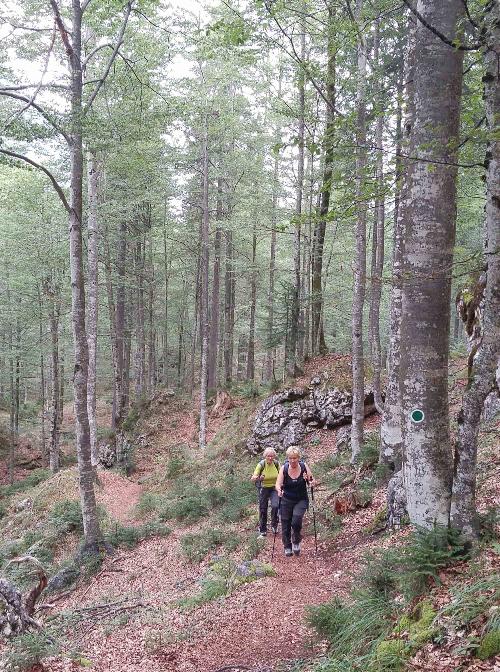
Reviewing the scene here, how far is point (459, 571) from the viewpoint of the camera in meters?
3.82

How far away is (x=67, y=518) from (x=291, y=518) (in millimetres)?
7204

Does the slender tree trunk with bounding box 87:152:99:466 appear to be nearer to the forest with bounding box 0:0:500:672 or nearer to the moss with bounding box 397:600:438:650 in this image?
the forest with bounding box 0:0:500:672

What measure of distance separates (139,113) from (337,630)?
9777 mm

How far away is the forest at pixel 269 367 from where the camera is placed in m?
4.02

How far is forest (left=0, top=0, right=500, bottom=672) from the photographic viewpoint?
4016mm

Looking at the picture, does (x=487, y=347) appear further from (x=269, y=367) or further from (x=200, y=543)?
(x=269, y=367)

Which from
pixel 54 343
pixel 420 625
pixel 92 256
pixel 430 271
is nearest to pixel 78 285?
→ pixel 92 256

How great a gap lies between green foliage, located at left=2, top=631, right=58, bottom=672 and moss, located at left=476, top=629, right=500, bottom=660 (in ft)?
14.3

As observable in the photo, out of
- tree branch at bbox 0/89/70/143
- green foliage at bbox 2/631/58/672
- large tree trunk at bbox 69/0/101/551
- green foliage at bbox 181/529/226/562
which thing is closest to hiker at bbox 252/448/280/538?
green foliage at bbox 181/529/226/562

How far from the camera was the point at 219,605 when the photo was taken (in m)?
6.26

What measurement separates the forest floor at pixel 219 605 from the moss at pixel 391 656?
10cm

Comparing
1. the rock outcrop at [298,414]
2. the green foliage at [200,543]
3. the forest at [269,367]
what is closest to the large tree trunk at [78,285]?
the forest at [269,367]

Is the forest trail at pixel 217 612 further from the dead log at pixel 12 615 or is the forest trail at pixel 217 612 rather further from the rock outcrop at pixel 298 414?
the rock outcrop at pixel 298 414

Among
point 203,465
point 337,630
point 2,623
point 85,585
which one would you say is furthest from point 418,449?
point 203,465
